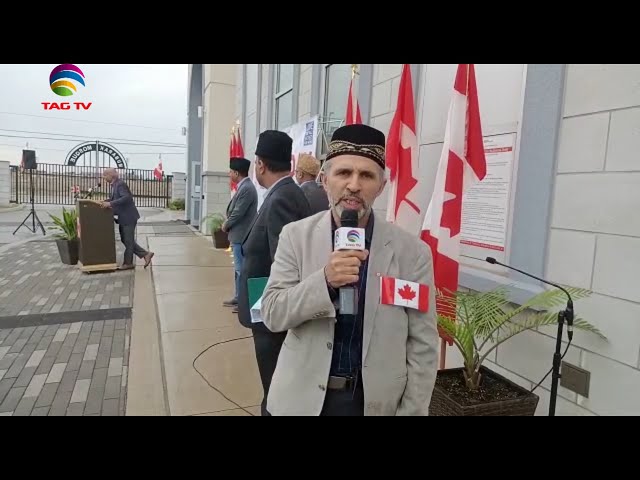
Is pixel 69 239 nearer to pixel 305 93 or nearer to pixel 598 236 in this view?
pixel 305 93

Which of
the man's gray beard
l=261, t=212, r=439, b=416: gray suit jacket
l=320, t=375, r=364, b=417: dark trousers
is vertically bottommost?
l=320, t=375, r=364, b=417: dark trousers

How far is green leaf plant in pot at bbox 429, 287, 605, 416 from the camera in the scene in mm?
2203

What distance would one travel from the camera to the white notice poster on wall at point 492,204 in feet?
9.50

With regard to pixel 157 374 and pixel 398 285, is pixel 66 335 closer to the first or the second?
pixel 157 374

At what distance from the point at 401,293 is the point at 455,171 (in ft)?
5.38

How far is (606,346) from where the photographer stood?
2227 millimetres

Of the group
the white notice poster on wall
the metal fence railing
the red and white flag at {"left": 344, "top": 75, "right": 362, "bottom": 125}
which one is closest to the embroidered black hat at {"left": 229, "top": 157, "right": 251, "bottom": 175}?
the red and white flag at {"left": 344, "top": 75, "right": 362, "bottom": 125}

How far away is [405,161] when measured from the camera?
3.43 m

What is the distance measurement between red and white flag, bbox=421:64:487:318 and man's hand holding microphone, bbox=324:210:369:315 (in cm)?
165

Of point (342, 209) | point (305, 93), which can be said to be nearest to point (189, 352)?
point (342, 209)

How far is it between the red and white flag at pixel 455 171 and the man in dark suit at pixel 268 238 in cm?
97

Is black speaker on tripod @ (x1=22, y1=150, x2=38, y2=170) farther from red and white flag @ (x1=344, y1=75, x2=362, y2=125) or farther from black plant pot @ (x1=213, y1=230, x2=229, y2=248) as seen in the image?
red and white flag @ (x1=344, y1=75, x2=362, y2=125)

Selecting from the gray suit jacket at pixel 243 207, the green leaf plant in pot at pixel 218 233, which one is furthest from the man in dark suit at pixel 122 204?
the gray suit jacket at pixel 243 207
